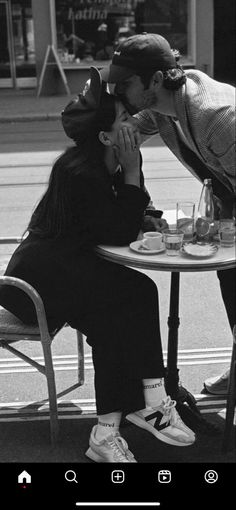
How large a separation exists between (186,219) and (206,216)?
0.11 meters

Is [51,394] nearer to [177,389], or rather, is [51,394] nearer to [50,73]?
[177,389]

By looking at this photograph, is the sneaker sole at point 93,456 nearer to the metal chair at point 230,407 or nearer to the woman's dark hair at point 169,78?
the metal chair at point 230,407

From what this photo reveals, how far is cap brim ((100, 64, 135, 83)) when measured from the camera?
9.68ft

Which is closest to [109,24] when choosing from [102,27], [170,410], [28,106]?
[102,27]

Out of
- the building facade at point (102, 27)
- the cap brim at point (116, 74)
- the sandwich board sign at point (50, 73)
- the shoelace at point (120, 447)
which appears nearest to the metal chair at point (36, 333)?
the shoelace at point (120, 447)

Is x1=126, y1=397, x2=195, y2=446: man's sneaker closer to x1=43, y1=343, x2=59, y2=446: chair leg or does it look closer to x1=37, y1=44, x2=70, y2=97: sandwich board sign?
x1=43, y1=343, x2=59, y2=446: chair leg

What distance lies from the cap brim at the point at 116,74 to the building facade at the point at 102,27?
1425 cm

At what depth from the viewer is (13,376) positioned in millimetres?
3885

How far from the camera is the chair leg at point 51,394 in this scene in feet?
10.2

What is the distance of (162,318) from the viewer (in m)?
4.70

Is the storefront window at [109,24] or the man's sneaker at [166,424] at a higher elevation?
the storefront window at [109,24]

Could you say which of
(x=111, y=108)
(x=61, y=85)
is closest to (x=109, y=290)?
(x=111, y=108)
